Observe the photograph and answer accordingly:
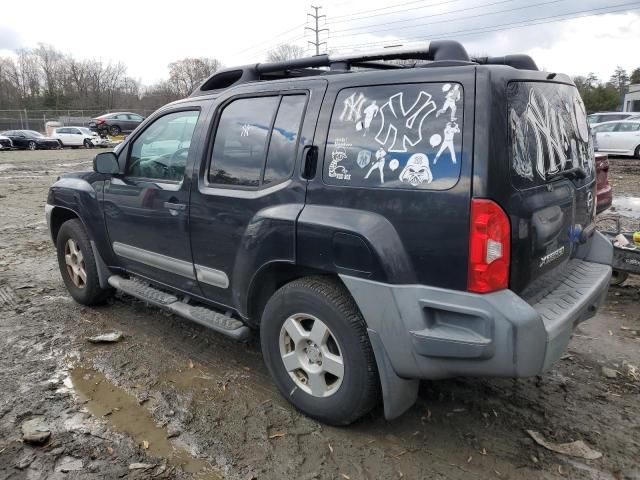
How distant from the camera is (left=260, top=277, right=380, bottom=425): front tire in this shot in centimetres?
267

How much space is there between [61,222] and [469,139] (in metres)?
4.32

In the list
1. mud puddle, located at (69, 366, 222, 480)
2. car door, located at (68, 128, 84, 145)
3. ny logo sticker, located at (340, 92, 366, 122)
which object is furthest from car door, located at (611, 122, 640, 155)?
car door, located at (68, 128, 84, 145)

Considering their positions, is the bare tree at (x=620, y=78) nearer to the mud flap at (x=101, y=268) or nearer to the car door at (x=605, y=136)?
the car door at (x=605, y=136)

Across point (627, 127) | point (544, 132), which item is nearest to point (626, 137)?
point (627, 127)

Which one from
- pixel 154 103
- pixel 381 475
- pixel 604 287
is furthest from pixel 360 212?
pixel 154 103

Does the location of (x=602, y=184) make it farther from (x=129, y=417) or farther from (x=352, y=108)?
(x=129, y=417)

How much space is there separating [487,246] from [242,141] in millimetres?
1758

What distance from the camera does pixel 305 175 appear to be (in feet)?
9.33

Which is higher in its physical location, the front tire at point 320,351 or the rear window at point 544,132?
the rear window at point 544,132

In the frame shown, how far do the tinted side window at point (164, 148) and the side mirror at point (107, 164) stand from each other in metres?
0.10

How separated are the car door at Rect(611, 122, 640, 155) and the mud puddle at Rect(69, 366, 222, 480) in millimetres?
18992

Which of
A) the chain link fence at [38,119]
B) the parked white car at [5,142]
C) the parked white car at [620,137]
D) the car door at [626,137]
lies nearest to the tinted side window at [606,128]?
the parked white car at [620,137]

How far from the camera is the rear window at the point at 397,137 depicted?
2.36 metres

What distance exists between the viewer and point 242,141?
3.31m
